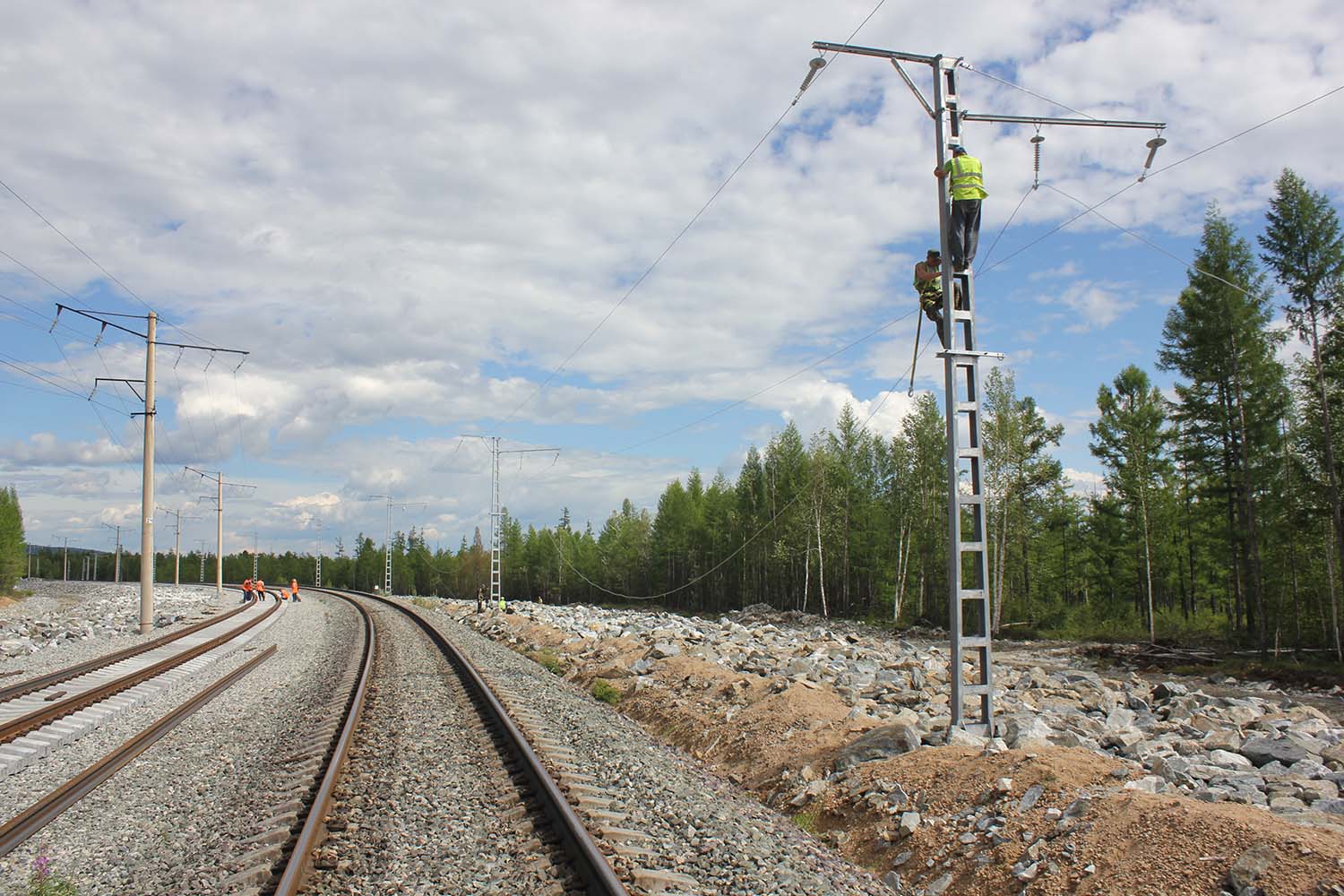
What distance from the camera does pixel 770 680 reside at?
1411 cm

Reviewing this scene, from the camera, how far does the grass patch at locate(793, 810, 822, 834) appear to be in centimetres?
794

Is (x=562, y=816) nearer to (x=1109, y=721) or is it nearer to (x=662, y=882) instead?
(x=662, y=882)

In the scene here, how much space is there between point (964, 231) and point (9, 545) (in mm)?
108115

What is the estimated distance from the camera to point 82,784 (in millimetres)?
8656

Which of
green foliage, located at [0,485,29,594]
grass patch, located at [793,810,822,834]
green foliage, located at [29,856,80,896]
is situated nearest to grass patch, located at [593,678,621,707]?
grass patch, located at [793,810,822,834]

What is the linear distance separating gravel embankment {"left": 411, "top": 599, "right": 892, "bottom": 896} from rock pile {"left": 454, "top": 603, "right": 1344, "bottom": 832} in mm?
1488

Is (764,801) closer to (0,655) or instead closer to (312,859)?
(312,859)

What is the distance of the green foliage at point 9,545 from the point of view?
80.9 meters

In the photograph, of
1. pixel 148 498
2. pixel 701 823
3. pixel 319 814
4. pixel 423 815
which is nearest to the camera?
pixel 319 814

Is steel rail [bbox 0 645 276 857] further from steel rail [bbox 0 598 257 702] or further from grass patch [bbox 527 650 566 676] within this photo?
grass patch [bbox 527 650 566 676]

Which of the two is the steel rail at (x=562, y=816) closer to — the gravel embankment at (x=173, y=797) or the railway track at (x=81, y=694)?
the gravel embankment at (x=173, y=797)

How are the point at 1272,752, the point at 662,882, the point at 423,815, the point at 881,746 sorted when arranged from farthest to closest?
the point at 1272,752, the point at 881,746, the point at 423,815, the point at 662,882

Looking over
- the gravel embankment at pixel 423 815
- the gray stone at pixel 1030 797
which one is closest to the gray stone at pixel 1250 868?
the gray stone at pixel 1030 797

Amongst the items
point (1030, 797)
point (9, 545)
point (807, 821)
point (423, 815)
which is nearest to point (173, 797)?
point (423, 815)
